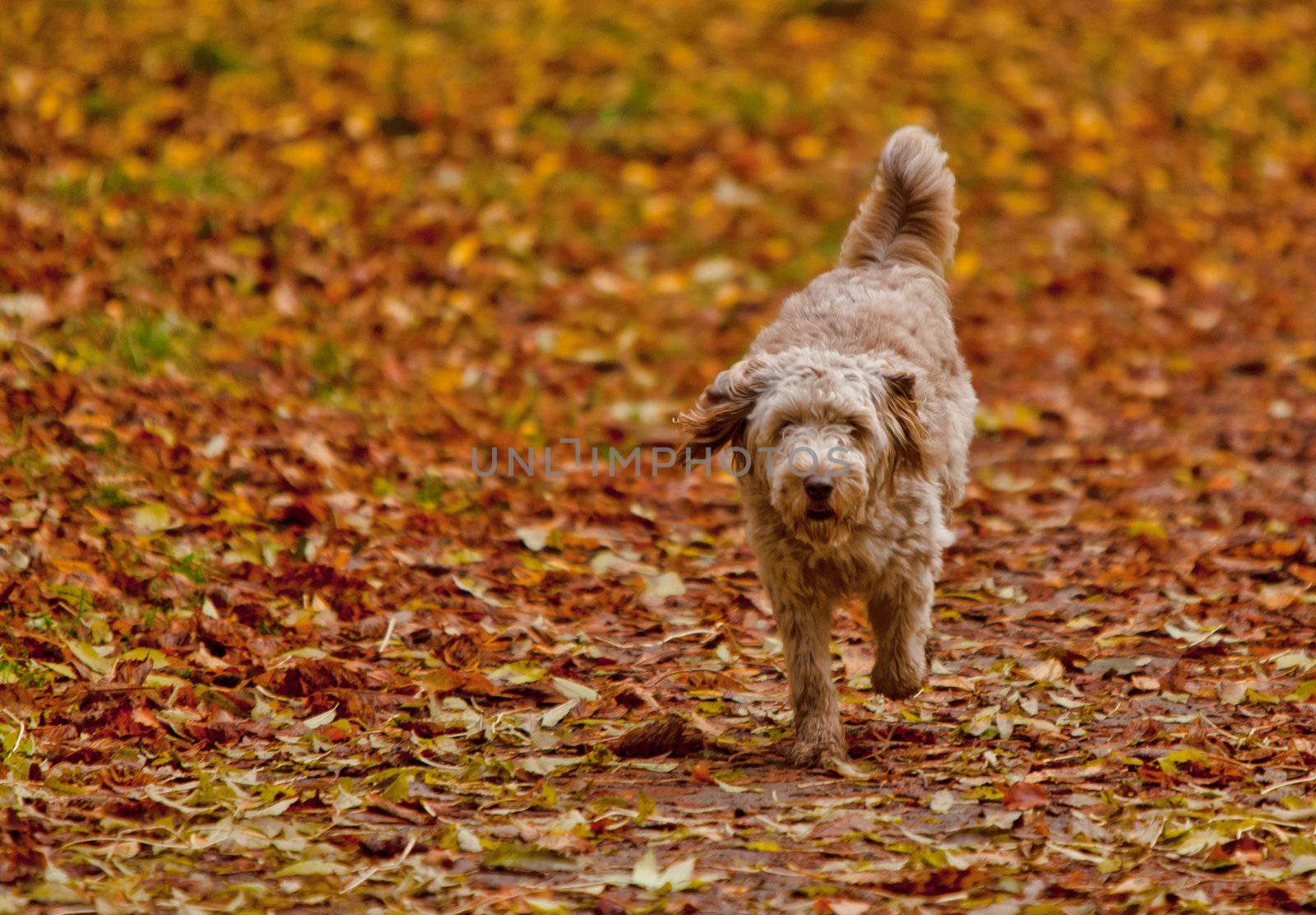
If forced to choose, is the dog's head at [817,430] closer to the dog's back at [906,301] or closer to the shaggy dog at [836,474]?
the shaggy dog at [836,474]

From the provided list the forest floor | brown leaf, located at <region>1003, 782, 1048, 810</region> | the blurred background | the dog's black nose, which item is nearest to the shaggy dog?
the dog's black nose

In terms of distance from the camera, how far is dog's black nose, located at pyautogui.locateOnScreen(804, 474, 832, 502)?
5.37m

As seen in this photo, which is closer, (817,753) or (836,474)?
(836,474)

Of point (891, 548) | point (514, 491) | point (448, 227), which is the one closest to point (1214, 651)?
point (891, 548)

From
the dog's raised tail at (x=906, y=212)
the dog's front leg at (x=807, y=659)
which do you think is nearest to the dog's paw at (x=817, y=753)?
the dog's front leg at (x=807, y=659)

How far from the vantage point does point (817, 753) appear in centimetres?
558

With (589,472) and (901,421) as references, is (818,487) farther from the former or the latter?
(589,472)

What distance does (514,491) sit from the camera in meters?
8.85

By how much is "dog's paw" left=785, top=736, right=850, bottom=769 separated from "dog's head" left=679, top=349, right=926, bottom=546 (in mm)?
701

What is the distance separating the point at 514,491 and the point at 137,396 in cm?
207

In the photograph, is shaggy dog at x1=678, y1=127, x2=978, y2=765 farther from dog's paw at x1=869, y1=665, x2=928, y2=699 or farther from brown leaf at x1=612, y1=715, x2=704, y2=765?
brown leaf at x1=612, y1=715, x2=704, y2=765

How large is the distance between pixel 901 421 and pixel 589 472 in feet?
12.6

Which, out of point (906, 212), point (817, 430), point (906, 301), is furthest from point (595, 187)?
point (817, 430)

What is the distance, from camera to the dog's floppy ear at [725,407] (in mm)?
5793
